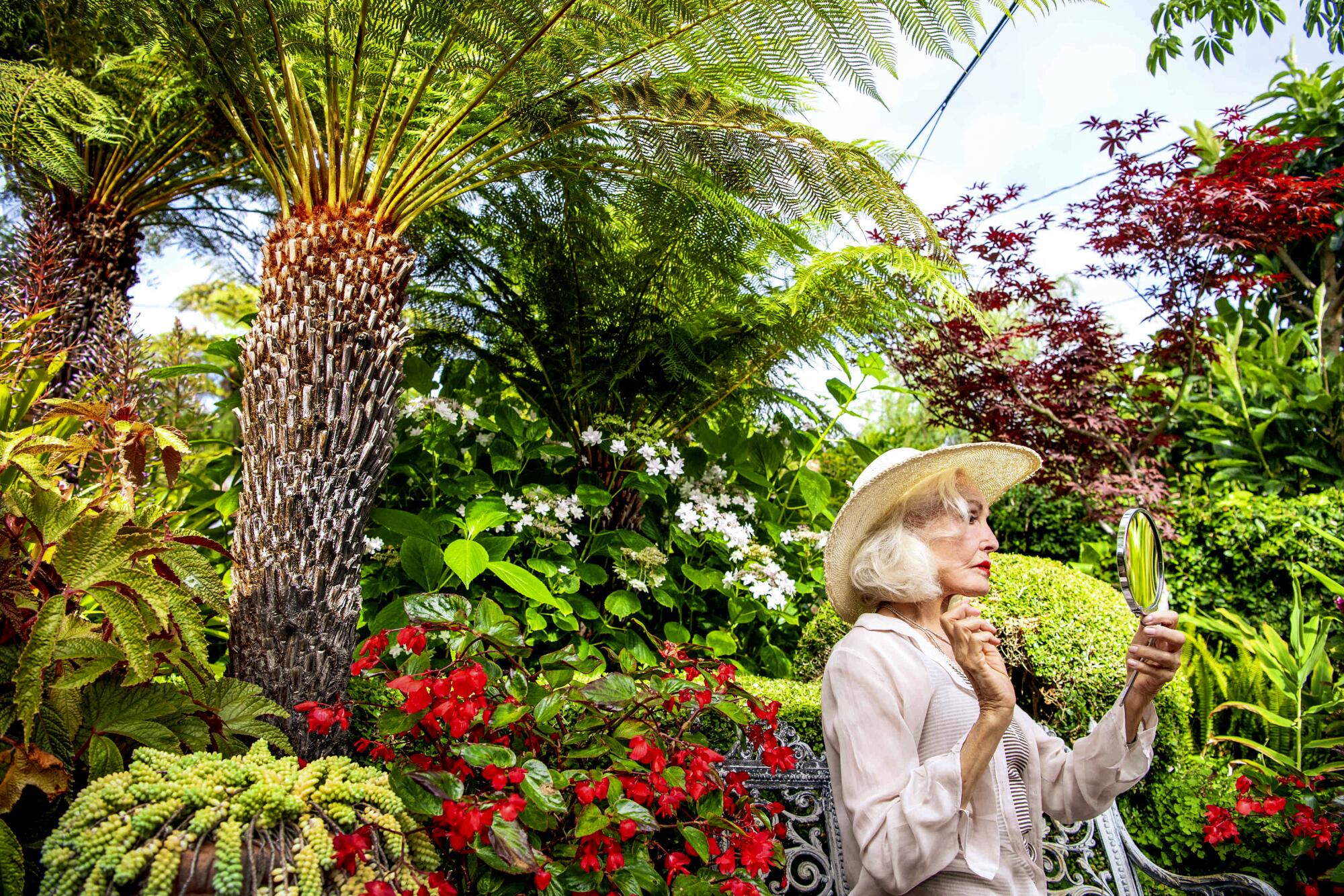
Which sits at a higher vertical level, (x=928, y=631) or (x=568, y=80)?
(x=568, y=80)

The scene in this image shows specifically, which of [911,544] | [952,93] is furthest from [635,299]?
[952,93]

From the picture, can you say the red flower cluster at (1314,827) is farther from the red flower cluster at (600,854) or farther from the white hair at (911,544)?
the red flower cluster at (600,854)

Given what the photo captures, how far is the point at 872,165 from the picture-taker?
2.43 metres

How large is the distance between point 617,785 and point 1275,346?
572 cm

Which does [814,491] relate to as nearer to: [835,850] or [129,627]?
[835,850]

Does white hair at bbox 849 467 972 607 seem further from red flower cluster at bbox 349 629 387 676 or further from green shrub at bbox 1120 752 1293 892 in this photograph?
green shrub at bbox 1120 752 1293 892

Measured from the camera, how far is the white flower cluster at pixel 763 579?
9.79 feet

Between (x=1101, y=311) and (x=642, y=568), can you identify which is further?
(x=1101, y=311)

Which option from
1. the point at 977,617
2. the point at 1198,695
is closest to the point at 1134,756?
the point at 977,617

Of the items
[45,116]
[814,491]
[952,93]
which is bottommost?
[814,491]

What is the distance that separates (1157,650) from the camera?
167 centimetres

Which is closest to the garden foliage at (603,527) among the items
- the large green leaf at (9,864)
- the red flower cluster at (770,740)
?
the red flower cluster at (770,740)

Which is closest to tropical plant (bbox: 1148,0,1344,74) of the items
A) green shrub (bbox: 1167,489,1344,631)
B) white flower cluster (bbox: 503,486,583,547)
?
green shrub (bbox: 1167,489,1344,631)

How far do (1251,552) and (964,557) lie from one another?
3386 millimetres
